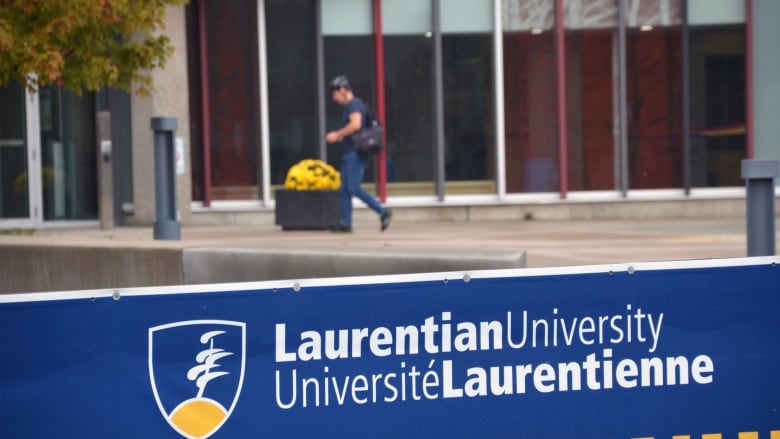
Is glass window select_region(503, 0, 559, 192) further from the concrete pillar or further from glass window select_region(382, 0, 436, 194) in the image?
the concrete pillar

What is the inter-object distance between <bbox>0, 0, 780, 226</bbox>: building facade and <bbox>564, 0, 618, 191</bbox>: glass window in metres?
0.02

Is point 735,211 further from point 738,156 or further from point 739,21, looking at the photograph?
point 739,21

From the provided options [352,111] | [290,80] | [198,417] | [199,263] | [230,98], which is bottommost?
[198,417]

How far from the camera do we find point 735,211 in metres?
20.1

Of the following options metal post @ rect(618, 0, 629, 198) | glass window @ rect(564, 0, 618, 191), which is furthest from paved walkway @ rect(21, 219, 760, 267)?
glass window @ rect(564, 0, 618, 191)

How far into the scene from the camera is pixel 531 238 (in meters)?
14.9

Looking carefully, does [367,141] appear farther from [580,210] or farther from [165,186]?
[580,210]

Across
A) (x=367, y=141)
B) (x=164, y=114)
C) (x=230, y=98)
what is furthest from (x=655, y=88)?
(x=164, y=114)

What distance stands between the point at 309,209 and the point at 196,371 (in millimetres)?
11251

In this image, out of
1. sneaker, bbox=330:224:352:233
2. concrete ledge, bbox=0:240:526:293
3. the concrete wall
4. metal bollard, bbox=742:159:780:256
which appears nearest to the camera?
metal bollard, bbox=742:159:780:256

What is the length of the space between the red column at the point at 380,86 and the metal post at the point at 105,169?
3.89 metres

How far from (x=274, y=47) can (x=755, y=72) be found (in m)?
Answer: 6.86

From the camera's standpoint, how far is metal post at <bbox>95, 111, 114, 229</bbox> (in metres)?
17.6

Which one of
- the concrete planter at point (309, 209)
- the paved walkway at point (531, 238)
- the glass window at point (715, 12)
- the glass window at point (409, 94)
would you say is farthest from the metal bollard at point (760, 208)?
the glass window at point (715, 12)
